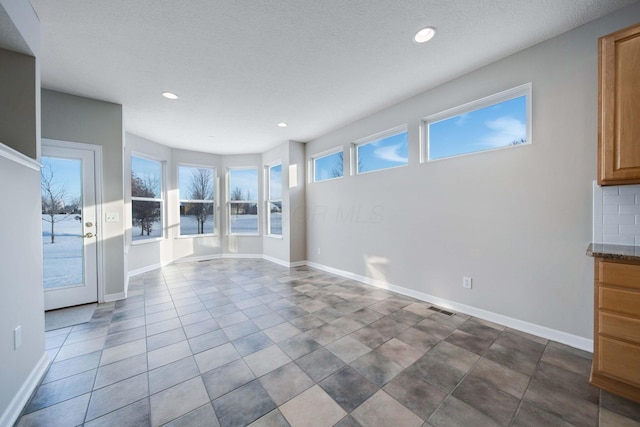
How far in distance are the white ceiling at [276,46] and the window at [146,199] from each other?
180cm

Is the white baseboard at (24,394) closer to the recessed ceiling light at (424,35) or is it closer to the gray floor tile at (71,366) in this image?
the gray floor tile at (71,366)

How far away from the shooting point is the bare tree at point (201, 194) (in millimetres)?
6129

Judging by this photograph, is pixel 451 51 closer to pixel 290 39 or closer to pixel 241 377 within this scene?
pixel 290 39

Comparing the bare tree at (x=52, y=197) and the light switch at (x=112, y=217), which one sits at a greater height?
the bare tree at (x=52, y=197)

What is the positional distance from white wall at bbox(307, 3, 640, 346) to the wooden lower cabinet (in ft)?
2.01

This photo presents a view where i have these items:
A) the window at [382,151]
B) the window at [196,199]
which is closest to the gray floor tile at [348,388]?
Answer: the window at [382,151]

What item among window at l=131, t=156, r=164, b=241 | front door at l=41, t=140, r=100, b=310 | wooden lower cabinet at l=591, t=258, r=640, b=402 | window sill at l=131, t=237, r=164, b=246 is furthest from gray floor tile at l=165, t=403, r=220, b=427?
window at l=131, t=156, r=164, b=241

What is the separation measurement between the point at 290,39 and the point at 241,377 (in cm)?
289

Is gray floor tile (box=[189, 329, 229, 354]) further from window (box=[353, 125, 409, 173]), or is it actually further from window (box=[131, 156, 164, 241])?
window (box=[131, 156, 164, 241])

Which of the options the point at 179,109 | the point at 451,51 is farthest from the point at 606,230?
the point at 179,109

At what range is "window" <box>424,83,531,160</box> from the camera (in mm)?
2482

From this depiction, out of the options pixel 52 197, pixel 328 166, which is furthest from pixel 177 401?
pixel 328 166

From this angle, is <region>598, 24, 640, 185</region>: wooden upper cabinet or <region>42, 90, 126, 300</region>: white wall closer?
<region>598, 24, 640, 185</region>: wooden upper cabinet

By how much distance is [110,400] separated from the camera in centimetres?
160
